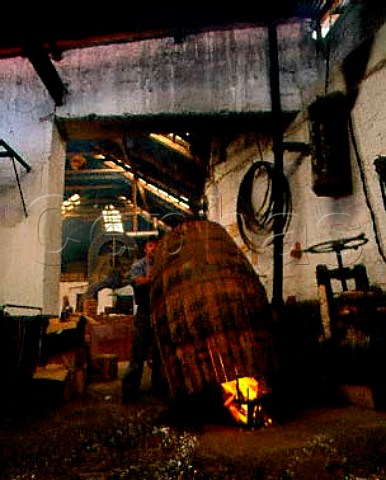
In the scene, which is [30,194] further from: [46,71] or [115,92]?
[115,92]

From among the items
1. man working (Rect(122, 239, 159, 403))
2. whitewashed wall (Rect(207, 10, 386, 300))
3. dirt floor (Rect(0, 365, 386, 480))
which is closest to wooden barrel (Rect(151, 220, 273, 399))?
dirt floor (Rect(0, 365, 386, 480))

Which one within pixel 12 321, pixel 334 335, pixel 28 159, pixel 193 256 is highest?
pixel 28 159

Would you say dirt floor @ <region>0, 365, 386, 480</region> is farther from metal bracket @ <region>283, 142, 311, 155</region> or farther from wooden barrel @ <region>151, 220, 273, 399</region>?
metal bracket @ <region>283, 142, 311, 155</region>

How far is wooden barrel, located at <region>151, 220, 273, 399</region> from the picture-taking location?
3.39 m

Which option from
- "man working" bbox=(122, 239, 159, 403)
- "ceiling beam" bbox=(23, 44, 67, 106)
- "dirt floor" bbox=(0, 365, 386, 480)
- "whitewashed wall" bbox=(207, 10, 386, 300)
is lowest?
"dirt floor" bbox=(0, 365, 386, 480)

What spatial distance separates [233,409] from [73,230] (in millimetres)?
21516

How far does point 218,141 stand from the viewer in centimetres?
925

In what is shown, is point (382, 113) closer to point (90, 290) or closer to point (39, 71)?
point (39, 71)

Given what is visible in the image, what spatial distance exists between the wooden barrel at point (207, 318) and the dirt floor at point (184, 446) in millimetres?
445

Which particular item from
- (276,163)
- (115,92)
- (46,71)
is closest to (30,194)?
(46,71)

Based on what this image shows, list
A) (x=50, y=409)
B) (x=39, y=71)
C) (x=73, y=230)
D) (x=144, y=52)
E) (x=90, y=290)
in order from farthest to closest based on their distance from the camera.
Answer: (x=73, y=230) → (x=90, y=290) → (x=144, y=52) → (x=39, y=71) → (x=50, y=409)

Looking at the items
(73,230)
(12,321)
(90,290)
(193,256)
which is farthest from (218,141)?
(73,230)

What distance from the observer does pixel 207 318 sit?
3.54 meters

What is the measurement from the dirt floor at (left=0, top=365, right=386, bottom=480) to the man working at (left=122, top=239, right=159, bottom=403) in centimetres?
58
